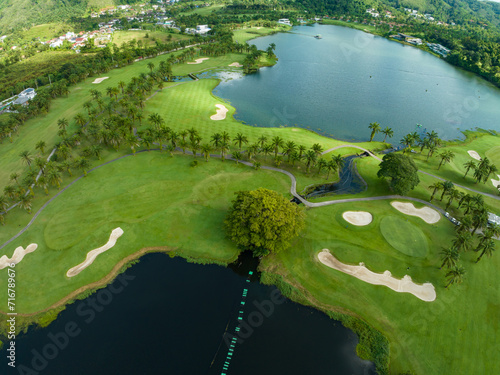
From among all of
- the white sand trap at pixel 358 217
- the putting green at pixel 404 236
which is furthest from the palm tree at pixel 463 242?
the white sand trap at pixel 358 217

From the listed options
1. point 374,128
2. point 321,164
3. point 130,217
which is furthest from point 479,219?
point 130,217

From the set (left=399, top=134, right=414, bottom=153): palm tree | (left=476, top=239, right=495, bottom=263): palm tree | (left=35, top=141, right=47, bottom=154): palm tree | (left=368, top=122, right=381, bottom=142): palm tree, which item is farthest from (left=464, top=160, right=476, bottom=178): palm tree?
(left=35, top=141, right=47, bottom=154): palm tree

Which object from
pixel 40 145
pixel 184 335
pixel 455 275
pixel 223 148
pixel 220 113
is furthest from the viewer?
pixel 220 113

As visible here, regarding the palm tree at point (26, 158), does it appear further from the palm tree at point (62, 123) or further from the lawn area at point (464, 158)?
the lawn area at point (464, 158)

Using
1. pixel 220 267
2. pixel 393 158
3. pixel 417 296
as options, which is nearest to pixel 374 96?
pixel 393 158

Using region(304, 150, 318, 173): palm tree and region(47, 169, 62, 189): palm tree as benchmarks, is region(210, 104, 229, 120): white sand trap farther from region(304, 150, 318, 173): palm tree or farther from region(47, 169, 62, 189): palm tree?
region(47, 169, 62, 189): palm tree

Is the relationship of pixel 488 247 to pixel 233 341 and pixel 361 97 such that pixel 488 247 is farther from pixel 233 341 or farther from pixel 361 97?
pixel 361 97

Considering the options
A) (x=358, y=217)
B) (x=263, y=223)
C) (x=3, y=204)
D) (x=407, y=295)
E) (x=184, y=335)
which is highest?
(x=263, y=223)
